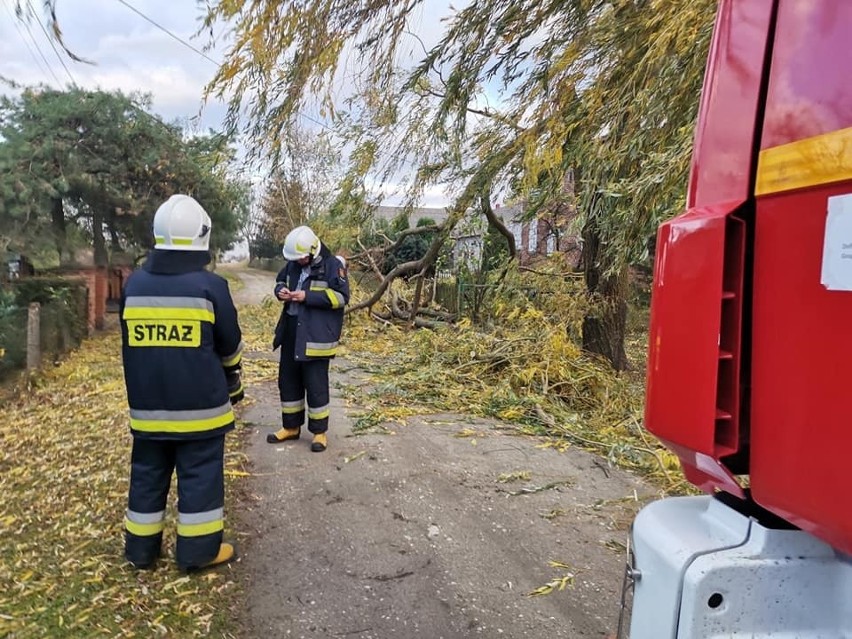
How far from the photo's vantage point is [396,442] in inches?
204

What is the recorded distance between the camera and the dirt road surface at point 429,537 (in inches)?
109

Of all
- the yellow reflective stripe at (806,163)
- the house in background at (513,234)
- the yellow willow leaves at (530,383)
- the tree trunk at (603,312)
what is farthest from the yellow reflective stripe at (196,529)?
the tree trunk at (603,312)

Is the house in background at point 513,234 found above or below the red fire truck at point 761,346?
above

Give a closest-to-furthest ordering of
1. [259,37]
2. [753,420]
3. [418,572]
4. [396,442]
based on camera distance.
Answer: [753,420] < [418,572] < [259,37] < [396,442]

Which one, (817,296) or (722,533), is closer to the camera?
(817,296)

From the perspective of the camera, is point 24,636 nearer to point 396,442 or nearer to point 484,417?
point 396,442

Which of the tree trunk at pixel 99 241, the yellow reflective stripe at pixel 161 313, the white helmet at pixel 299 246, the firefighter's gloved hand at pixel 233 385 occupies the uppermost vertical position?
the tree trunk at pixel 99 241

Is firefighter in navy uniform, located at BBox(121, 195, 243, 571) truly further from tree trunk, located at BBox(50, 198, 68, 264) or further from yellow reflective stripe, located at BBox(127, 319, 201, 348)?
tree trunk, located at BBox(50, 198, 68, 264)

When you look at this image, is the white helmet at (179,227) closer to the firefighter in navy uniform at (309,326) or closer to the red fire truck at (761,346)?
the firefighter in navy uniform at (309,326)

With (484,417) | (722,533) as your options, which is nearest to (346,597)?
(722,533)

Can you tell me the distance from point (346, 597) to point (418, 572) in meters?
0.40

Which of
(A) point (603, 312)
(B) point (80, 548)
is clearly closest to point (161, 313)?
(B) point (80, 548)

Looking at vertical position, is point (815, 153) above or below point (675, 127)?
below

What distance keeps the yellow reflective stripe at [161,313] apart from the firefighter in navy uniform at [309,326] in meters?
1.79
